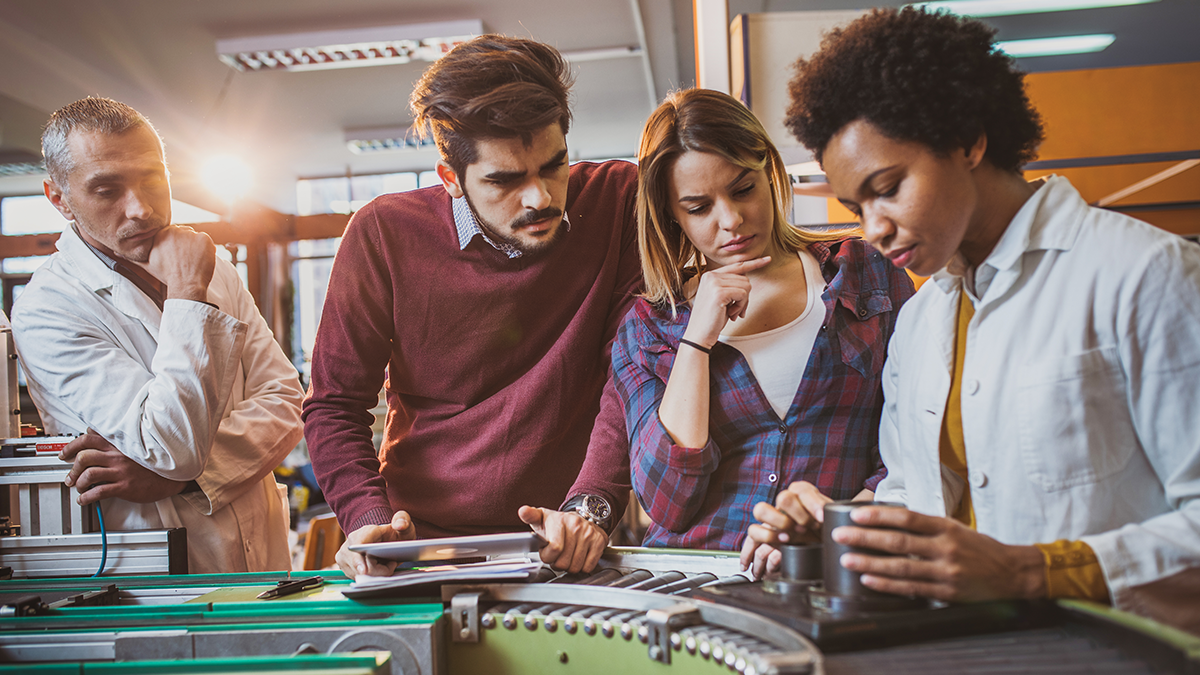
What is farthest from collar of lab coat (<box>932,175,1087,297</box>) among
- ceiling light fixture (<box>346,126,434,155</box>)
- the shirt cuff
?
ceiling light fixture (<box>346,126,434,155</box>)

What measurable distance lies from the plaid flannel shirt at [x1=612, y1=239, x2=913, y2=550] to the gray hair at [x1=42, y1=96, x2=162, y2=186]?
1.21 m

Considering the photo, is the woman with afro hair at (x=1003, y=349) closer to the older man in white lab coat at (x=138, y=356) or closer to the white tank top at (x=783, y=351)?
the white tank top at (x=783, y=351)

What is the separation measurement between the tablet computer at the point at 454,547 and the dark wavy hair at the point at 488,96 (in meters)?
0.70

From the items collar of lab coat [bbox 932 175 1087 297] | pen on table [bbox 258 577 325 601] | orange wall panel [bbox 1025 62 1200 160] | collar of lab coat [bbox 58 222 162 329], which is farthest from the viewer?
orange wall panel [bbox 1025 62 1200 160]

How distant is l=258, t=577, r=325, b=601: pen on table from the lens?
105cm

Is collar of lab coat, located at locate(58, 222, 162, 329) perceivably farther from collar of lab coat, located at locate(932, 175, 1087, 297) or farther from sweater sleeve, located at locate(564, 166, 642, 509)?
collar of lab coat, located at locate(932, 175, 1087, 297)

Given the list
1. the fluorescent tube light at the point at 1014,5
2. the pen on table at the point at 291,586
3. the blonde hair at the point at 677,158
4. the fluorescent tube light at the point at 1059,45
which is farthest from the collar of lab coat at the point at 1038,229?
the fluorescent tube light at the point at 1059,45

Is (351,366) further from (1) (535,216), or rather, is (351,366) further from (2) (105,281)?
(2) (105,281)

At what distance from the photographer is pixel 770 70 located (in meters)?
2.07

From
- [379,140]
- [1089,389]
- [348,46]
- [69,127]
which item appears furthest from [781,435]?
[379,140]

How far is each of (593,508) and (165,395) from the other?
0.82 m

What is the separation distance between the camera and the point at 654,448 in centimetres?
124

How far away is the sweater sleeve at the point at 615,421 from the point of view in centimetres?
135

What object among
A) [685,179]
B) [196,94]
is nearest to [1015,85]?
[685,179]
